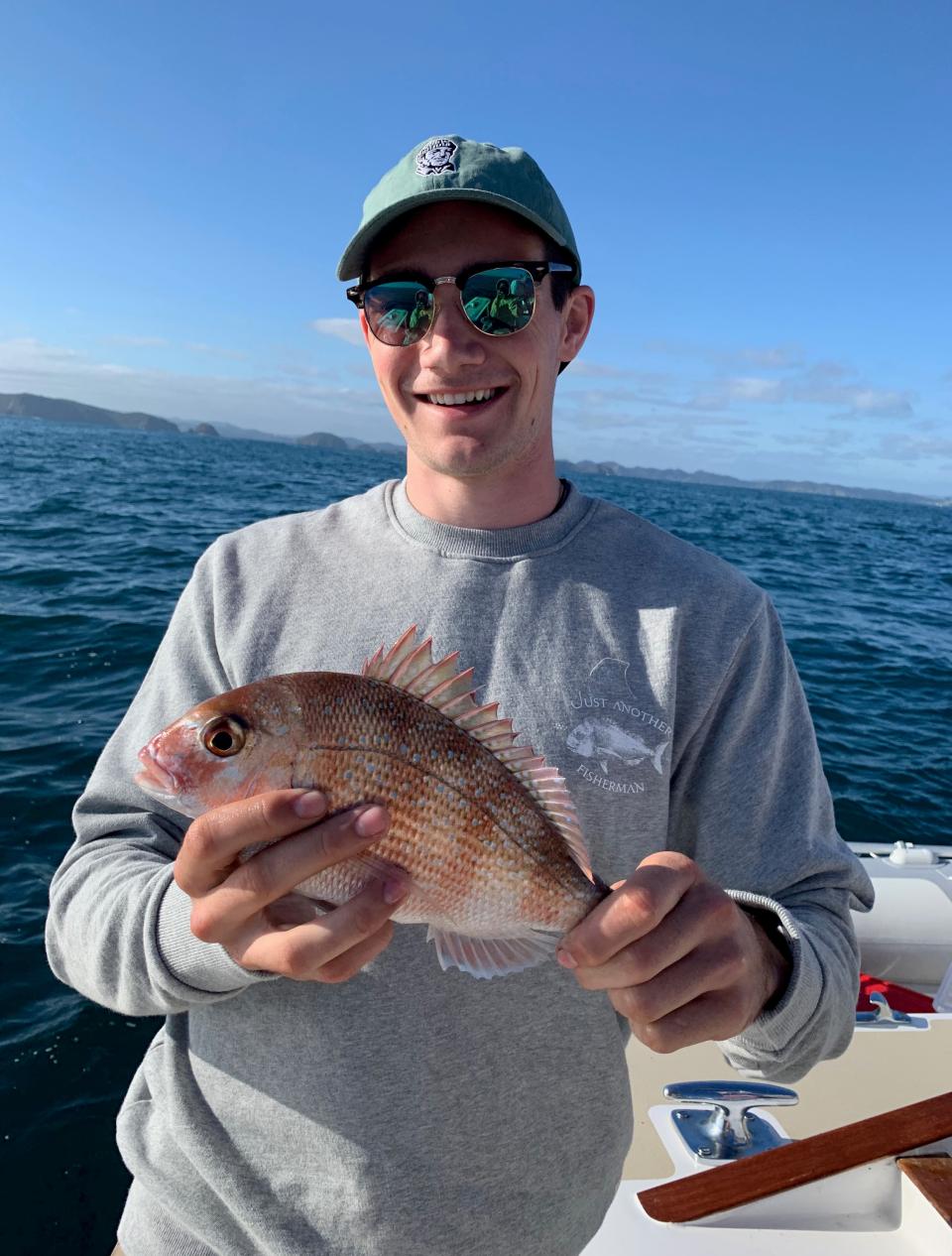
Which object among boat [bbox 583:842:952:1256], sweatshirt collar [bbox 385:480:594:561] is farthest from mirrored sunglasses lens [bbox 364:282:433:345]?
boat [bbox 583:842:952:1256]

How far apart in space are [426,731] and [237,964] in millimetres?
713

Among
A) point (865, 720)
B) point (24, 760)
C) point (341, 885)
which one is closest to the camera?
point (341, 885)

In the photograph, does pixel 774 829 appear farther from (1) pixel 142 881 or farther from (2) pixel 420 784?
(1) pixel 142 881

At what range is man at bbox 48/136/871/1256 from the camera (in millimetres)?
2057

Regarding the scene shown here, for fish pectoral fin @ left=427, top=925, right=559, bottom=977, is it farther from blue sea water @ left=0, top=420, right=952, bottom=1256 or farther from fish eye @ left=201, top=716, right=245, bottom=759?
blue sea water @ left=0, top=420, right=952, bottom=1256

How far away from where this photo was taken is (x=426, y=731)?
6.32 feet

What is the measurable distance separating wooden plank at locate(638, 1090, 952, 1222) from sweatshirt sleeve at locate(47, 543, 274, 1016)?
1816 mm

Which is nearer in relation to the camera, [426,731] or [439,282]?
[426,731]

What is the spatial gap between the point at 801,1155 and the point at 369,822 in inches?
85.4

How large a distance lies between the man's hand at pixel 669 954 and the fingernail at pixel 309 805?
0.64m

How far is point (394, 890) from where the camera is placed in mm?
1740

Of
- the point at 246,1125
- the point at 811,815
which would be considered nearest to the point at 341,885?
the point at 246,1125

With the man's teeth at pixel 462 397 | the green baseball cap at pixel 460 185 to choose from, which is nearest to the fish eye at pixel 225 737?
the man's teeth at pixel 462 397

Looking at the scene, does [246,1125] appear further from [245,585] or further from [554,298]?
[554,298]
